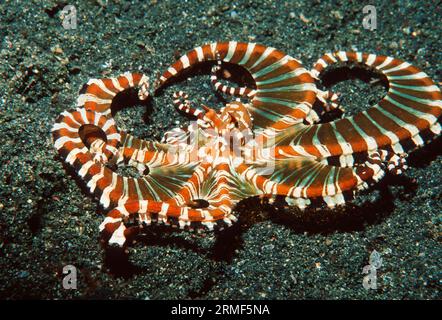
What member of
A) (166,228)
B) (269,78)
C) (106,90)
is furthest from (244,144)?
(106,90)

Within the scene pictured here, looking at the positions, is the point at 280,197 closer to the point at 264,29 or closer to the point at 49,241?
the point at 49,241

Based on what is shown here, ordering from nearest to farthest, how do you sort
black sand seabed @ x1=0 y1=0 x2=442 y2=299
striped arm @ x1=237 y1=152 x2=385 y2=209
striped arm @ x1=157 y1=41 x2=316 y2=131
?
1. striped arm @ x1=237 y1=152 x2=385 y2=209
2. black sand seabed @ x1=0 y1=0 x2=442 y2=299
3. striped arm @ x1=157 y1=41 x2=316 y2=131

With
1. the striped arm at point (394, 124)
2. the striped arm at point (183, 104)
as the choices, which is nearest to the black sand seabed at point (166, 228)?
the striped arm at point (183, 104)

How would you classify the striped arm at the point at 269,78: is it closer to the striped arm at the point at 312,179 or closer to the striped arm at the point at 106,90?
the striped arm at the point at 106,90

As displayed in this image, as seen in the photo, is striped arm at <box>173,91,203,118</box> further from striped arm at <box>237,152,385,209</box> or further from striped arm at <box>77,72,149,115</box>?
striped arm at <box>237,152,385,209</box>

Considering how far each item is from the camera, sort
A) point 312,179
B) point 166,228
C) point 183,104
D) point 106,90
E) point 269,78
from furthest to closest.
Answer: point 269,78, point 183,104, point 106,90, point 166,228, point 312,179

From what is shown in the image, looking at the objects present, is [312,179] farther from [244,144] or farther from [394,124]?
[394,124]

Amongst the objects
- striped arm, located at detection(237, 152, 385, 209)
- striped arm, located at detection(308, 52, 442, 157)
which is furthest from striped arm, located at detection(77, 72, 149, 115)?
striped arm, located at detection(308, 52, 442, 157)
